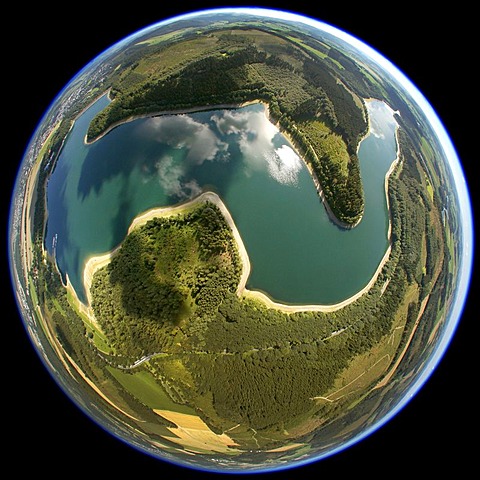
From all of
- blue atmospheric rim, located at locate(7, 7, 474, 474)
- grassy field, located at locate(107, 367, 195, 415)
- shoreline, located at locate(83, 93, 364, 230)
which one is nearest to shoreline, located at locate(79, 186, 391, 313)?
shoreline, located at locate(83, 93, 364, 230)

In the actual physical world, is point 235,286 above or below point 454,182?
below

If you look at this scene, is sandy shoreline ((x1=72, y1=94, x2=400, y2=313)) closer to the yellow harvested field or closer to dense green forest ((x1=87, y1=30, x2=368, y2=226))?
dense green forest ((x1=87, y1=30, x2=368, y2=226))

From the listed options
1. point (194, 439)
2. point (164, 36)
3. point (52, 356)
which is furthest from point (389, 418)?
point (164, 36)

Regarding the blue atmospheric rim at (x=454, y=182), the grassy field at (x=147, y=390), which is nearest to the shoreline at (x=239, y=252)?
the grassy field at (x=147, y=390)

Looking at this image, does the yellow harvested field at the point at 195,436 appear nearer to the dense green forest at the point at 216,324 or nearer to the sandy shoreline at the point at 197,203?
the dense green forest at the point at 216,324

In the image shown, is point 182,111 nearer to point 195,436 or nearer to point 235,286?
point 235,286

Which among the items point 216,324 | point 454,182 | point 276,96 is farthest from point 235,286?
point 454,182

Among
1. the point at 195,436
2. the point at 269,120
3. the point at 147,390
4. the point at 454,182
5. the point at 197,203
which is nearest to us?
the point at 197,203
